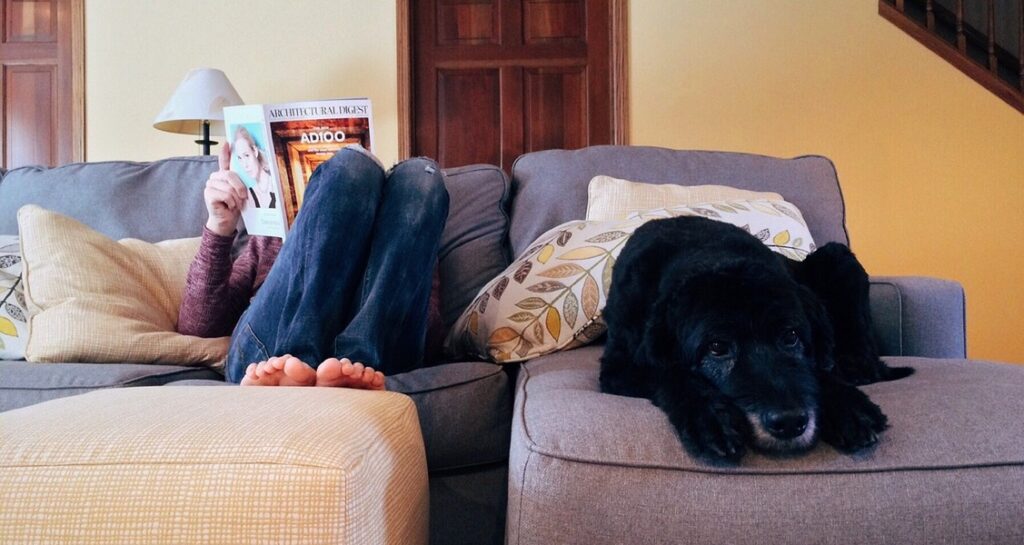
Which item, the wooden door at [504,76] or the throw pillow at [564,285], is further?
the wooden door at [504,76]

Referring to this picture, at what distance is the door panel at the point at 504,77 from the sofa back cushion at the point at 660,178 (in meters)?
1.69

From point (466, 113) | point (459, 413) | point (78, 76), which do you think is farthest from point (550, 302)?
point (78, 76)

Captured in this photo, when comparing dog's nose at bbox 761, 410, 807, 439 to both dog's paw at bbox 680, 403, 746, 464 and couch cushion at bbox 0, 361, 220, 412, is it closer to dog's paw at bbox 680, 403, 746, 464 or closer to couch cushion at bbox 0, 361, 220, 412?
dog's paw at bbox 680, 403, 746, 464

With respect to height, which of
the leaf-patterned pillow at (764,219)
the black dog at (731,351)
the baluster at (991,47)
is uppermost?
the baluster at (991,47)

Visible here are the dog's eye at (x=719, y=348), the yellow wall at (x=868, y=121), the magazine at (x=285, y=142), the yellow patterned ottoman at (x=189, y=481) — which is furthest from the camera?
the yellow wall at (x=868, y=121)

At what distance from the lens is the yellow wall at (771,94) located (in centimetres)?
332

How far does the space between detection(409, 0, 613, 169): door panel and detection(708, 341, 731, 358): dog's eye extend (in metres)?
2.80

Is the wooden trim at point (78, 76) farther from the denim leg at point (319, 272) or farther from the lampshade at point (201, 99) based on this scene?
the denim leg at point (319, 272)

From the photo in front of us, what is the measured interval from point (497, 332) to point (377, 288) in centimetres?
30

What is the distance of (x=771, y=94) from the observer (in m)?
3.46

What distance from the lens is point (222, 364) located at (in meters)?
1.55

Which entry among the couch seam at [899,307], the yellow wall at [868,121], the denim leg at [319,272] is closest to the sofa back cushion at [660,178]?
the couch seam at [899,307]

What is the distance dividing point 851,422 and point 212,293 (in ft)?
4.01

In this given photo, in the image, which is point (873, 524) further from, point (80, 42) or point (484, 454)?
point (80, 42)
